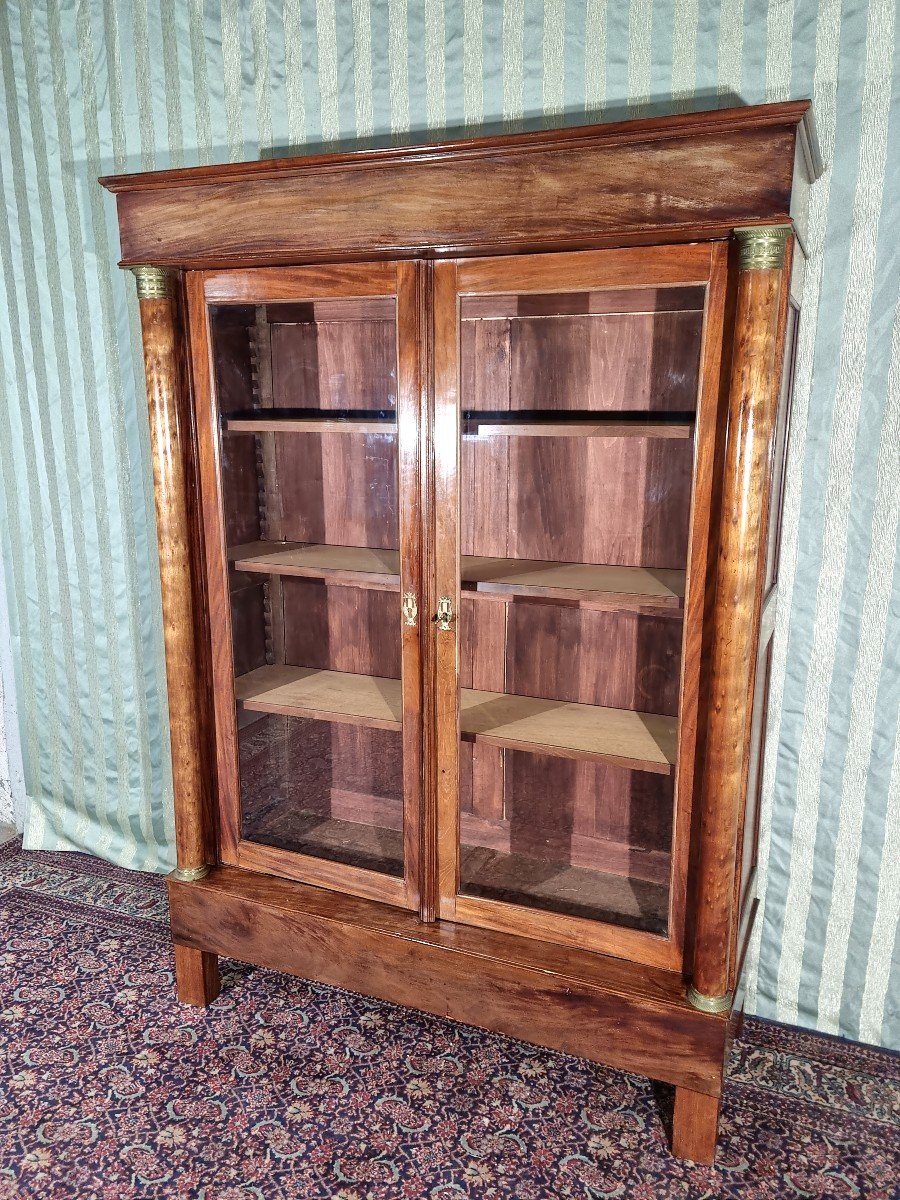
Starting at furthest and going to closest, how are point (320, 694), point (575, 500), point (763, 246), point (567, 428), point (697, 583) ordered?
point (320, 694) < point (575, 500) < point (567, 428) < point (697, 583) < point (763, 246)

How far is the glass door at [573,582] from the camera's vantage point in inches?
46.9

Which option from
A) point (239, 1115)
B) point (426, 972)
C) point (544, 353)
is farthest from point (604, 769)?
point (239, 1115)

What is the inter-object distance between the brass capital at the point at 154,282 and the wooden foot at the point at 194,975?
1129mm

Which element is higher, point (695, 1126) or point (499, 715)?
point (499, 715)

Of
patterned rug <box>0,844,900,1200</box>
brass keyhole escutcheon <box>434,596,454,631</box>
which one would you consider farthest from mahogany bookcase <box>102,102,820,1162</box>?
patterned rug <box>0,844,900,1200</box>

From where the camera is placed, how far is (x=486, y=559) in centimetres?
140

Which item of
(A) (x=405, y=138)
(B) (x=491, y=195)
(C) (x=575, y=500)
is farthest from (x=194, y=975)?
(A) (x=405, y=138)

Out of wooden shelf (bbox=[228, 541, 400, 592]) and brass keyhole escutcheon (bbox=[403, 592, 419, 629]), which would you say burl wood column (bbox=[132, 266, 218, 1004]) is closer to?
wooden shelf (bbox=[228, 541, 400, 592])

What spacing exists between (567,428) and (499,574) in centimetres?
25

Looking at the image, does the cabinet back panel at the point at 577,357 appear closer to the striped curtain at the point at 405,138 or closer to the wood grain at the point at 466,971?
the striped curtain at the point at 405,138

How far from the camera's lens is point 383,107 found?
1.57 meters

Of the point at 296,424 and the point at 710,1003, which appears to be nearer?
the point at 710,1003

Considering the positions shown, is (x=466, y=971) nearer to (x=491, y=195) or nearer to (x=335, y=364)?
(x=335, y=364)

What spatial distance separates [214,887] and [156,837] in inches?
23.9
